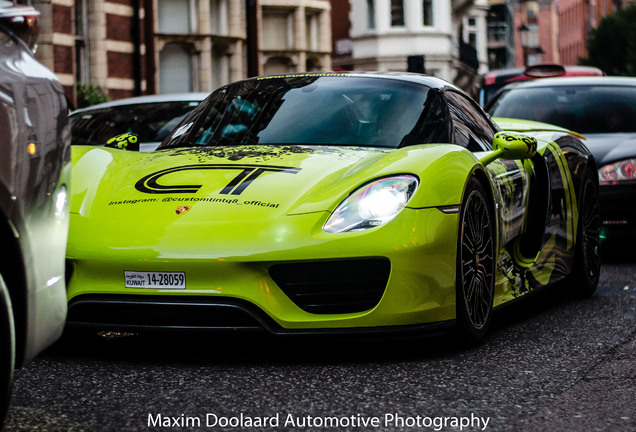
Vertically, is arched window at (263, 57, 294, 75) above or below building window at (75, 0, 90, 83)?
below

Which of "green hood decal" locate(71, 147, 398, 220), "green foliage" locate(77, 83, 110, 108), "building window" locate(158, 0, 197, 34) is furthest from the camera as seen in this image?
"building window" locate(158, 0, 197, 34)

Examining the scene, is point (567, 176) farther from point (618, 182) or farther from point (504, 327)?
point (618, 182)

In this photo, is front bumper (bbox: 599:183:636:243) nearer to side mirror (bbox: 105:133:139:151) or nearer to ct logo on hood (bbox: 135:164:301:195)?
side mirror (bbox: 105:133:139:151)

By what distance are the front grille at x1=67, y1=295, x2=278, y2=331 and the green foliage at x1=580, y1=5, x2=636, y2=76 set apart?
236ft

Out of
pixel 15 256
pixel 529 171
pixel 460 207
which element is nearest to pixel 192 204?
pixel 460 207

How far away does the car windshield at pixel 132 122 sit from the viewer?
1009 cm

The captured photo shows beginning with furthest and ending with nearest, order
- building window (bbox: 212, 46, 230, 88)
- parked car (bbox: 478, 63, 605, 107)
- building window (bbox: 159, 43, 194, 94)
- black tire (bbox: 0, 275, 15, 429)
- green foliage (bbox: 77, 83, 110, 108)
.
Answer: building window (bbox: 212, 46, 230, 88)
building window (bbox: 159, 43, 194, 94)
green foliage (bbox: 77, 83, 110, 108)
parked car (bbox: 478, 63, 605, 107)
black tire (bbox: 0, 275, 15, 429)

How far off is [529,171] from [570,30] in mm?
129321

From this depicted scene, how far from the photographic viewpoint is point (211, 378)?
15.0ft

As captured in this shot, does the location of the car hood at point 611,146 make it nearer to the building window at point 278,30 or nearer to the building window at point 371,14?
the building window at point 278,30

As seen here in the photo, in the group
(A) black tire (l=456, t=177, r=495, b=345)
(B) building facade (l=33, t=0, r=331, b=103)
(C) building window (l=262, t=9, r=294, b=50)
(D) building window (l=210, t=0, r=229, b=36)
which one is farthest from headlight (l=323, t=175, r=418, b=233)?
(C) building window (l=262, t=9, r=294, b=50)

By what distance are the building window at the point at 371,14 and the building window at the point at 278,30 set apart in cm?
1257

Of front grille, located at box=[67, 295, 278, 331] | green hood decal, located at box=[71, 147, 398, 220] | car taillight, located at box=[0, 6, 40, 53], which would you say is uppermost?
car taillight, located at box=[0, 6, 40, 53]

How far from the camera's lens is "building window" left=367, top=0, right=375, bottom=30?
49.6 m
